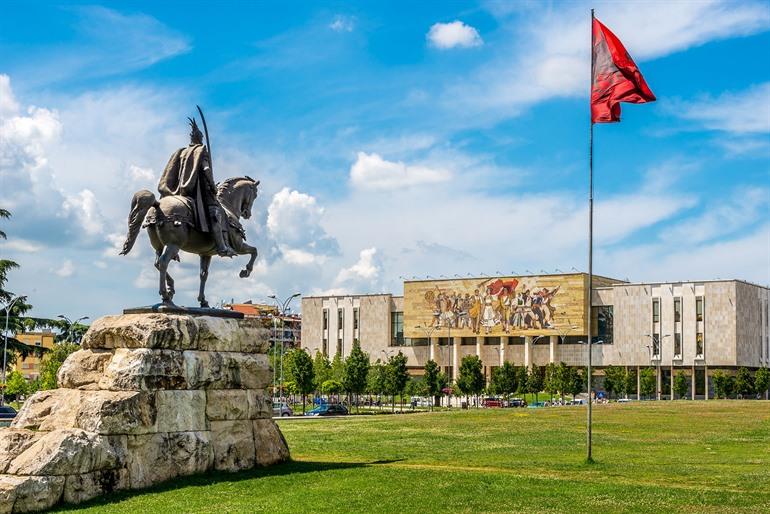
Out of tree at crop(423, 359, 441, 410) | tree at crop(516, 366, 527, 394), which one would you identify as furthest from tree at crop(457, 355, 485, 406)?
tree at crop(516, 366, 527, 394)

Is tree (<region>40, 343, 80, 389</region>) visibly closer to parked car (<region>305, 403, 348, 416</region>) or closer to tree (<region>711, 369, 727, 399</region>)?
parked car (<region>305, 403, 348, 416</region>)

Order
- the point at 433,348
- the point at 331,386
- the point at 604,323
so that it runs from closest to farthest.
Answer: the point at 331,386
the point at 604,323
the point at 433,348

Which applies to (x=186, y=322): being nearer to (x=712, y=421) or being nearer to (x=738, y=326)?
(x=712, y=421)

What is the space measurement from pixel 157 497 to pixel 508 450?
13535 mm

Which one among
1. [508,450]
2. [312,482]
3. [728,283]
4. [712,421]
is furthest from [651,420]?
[728,283]

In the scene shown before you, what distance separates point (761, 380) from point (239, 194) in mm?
101613

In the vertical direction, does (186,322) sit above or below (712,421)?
above

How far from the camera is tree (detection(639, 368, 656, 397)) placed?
385ft

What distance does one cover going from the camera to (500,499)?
1770 cm

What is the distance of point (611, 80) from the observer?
25.4 m

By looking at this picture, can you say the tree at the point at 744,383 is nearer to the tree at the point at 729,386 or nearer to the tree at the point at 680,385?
the tree at the point at 729,386

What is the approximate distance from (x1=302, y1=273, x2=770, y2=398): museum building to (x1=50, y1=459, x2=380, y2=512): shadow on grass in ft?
347

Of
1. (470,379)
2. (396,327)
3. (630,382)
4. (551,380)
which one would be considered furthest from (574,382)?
(396,327)

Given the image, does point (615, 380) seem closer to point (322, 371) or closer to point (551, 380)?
point (551, 380)
